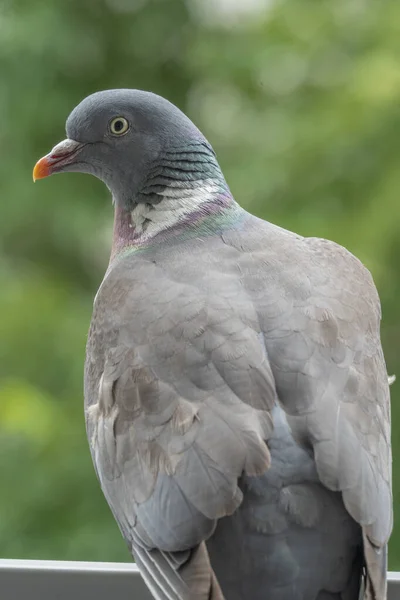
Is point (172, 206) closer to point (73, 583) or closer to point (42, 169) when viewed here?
point (42, 169)

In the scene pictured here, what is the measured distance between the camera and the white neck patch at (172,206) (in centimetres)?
130

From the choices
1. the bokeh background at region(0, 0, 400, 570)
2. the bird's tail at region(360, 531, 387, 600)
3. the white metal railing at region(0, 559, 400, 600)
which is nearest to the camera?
the bird's tail at region(360, 531, 387, 600)

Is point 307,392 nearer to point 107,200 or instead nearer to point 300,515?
point 300,515

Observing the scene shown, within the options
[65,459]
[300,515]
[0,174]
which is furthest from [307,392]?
[0,174]

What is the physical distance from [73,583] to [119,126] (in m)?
0.59

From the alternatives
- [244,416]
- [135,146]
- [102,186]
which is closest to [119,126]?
[135,146]

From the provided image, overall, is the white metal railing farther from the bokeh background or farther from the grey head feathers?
the bokeh background

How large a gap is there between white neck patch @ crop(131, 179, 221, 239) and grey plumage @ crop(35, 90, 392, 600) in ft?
0.12

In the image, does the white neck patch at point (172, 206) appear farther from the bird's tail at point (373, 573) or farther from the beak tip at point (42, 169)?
the bird's tail at point (373, 573)

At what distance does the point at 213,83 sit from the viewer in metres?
2.21

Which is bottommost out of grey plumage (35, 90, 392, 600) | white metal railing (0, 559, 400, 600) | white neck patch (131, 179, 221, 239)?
white metal railing (0, 559, 400, 600)

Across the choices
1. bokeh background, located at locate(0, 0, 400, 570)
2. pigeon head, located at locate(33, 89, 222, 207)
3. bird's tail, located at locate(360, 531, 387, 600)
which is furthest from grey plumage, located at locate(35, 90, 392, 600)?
bokeh background, located at locate(0, 0, 400, 570)

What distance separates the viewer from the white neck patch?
130cm

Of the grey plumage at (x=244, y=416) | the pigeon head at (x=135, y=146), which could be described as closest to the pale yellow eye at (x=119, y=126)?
the pigeon head at (x=135, y=146)
